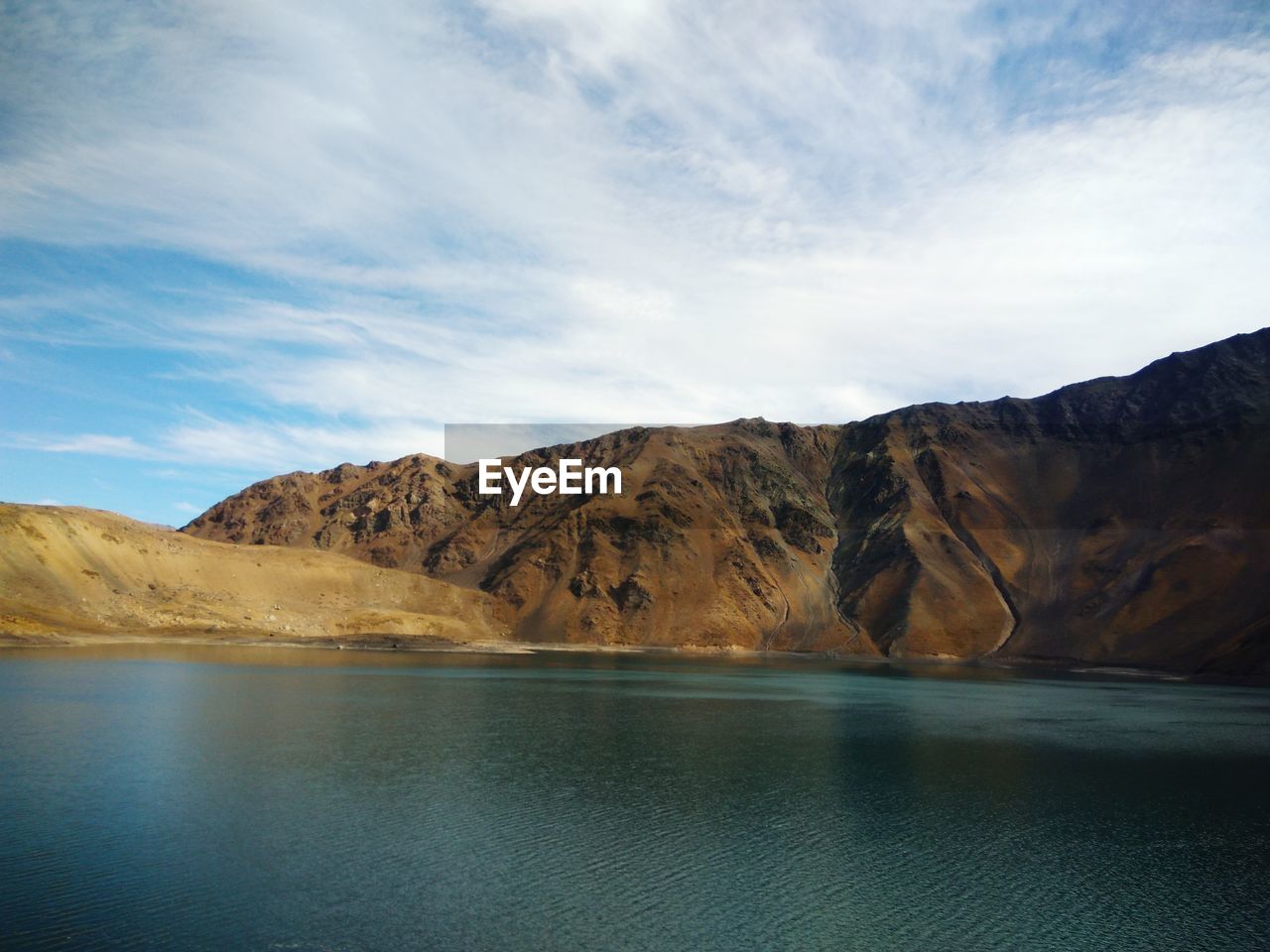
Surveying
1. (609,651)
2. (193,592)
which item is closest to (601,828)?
(193,592)

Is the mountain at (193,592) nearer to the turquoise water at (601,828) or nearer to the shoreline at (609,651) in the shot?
the shoreline at (609,651)

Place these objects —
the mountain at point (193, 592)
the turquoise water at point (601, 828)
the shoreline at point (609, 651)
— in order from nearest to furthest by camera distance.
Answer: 1. the turquoise water at point (601, 828)
2. the shoreline at point (609, 651)
3. the mountain at point (193, 592)

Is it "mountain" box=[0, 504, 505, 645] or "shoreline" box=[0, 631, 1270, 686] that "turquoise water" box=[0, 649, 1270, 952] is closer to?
"shoreline" box=[0, 631, 1270, 686]

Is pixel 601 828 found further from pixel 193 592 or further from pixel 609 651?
pixel 609 651

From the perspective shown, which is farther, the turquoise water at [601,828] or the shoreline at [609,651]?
the shoreline at [609,651]

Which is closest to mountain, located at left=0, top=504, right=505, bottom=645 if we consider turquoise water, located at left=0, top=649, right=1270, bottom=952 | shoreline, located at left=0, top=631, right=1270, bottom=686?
shoreline, located at left=0, top=631, right=1270, bottom=686

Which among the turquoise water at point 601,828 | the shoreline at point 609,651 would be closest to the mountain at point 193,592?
the shoreline at point 609,651

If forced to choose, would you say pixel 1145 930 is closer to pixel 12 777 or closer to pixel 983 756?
pixel 983 756
